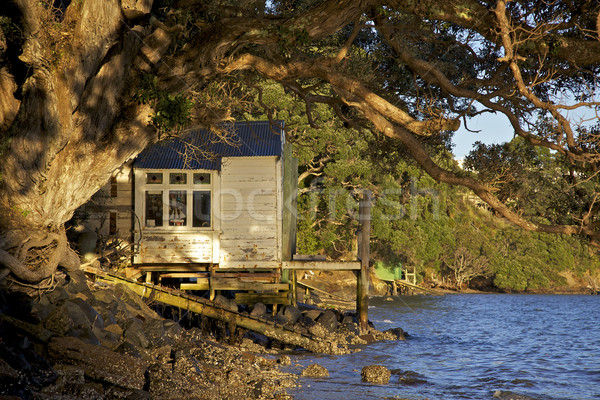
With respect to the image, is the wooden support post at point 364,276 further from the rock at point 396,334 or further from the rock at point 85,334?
the rock at point 85,334

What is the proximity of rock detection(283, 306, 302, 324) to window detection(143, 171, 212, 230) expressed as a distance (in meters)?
3.76

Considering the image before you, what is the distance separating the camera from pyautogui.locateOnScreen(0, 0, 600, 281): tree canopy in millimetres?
9414

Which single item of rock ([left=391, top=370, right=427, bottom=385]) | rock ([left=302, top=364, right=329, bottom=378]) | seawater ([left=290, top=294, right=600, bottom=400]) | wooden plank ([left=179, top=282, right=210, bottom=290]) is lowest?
seawater ([left=290, top=294, right=600, bottom=400])

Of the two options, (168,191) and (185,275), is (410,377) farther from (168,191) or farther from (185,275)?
(168,191)

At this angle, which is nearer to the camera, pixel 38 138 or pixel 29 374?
pixel 29 374

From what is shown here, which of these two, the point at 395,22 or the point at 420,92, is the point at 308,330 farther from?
the point at 395,22

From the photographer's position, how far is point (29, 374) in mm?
7164

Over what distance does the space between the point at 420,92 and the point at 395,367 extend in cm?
680

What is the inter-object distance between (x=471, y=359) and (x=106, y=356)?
506 inches

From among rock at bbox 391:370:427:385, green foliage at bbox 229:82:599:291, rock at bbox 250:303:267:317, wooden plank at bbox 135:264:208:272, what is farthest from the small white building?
rock at bbox 391:370:427:385

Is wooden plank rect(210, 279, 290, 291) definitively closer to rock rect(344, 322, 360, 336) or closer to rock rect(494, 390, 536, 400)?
rock rect(344, 322, 360, 336)

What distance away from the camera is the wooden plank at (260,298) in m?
18.2

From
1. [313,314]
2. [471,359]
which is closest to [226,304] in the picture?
[313,314]

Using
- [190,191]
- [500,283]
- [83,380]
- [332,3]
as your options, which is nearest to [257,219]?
[190,191]
